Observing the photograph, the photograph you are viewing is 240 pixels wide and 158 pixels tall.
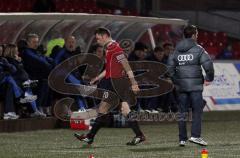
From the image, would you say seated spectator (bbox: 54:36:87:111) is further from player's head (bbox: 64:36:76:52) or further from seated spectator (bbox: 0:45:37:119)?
seated spectator (bbox: 0:45:37:119)

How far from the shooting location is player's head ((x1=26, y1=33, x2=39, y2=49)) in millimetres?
20734

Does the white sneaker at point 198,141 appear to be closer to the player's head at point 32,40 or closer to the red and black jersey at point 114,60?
the red and black jersey at point 114,60

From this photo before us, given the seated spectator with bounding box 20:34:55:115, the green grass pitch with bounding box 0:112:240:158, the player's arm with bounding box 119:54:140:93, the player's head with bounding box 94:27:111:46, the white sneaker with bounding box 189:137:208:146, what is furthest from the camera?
the seated spectator with bounding box 20:34:55:115

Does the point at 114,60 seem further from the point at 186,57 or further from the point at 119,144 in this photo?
the point at 119,144

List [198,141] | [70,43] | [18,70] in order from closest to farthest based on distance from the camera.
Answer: [198,141], [18,70], [70,43]

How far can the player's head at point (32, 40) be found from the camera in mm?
20734

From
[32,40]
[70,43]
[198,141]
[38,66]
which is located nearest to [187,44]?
[198,141]

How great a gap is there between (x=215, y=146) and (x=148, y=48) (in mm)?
8487

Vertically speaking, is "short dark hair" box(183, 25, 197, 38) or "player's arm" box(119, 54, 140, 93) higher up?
"short dark hair" box(183, 25, 197, 38)

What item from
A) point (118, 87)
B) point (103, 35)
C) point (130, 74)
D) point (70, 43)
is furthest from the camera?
point (70, 43)

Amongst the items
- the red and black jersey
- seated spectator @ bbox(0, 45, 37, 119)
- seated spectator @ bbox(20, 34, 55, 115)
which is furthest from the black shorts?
seated spectator @ bbox(20, 34, 55, 115)

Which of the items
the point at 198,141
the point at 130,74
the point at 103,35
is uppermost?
the point at 103,35

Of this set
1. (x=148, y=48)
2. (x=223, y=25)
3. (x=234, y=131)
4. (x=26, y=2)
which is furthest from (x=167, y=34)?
(x=223, y=25)

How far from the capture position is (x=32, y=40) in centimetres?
2077
